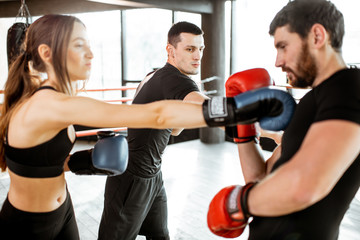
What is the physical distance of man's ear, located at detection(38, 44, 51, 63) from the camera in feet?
3.93

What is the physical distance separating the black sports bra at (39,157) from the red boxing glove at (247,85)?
26.1 inches

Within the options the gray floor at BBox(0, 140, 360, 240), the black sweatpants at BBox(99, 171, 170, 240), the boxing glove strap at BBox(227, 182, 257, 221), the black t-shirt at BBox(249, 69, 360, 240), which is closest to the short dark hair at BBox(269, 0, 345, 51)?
the black t-shirt at BBox(249, 69, 360, 240)

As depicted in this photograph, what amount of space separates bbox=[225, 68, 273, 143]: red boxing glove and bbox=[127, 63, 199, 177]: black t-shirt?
1.39 feet

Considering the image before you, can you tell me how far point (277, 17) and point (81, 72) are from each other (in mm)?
766

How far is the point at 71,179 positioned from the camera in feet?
12.3

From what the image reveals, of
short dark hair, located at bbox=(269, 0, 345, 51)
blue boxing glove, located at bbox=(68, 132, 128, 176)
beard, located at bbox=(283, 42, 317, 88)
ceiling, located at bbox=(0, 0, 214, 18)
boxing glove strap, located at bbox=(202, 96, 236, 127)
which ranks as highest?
ceiling, located at bbox=(0, 0, 214, 18)

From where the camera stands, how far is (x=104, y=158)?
54.3 inches

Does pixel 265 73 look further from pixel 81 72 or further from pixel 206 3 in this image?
pixel 206 3

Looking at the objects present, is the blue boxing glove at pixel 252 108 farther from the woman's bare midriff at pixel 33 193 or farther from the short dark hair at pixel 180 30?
the short dark hair at pixel 180 30

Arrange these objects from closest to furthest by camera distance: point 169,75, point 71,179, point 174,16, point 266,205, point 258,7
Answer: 1. point 266,205
2. point 169,75
3. point 71,179
4. point 258,7
5. point 174,16

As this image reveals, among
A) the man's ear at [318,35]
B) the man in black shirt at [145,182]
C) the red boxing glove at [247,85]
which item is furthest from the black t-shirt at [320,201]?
the man in black shirt at [145,182]

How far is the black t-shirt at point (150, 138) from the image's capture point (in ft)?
5.68

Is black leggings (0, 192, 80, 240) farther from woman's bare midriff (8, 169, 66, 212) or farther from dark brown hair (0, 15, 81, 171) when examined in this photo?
dark brown hair (0, 15, 81, 171)

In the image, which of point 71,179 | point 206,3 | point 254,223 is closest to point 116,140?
point 254,223
